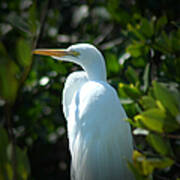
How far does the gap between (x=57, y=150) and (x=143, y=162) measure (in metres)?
2.22

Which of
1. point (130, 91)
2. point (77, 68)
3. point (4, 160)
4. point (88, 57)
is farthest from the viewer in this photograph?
point (77, 68)

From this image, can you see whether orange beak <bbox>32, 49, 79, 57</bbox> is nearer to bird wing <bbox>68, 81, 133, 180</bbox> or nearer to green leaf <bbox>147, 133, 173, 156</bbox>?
bird wing <bbox>68, 81, 133, 180</bbox>

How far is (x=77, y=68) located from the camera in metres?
1.89

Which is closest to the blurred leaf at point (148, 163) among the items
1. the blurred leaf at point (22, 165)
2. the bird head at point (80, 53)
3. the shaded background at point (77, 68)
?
the shaded background at point (77, 68)

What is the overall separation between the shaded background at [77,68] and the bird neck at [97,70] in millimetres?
117

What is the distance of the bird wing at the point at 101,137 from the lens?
134 centimetres

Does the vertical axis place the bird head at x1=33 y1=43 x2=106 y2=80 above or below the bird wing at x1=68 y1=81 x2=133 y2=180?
above

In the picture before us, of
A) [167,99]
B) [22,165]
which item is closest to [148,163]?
[167,99]

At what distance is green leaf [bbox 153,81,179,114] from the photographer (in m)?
0.82

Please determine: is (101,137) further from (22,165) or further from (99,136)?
(22,165)

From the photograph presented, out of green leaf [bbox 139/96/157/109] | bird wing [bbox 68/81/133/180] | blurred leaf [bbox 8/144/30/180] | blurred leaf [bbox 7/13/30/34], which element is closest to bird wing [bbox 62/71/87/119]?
bird wing [bbox 68/81/133/180]

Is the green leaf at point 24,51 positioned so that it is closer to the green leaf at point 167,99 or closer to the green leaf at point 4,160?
the green leaf at point 4,160

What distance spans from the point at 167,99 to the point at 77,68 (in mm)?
1106

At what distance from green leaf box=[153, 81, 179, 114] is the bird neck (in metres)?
0.65
